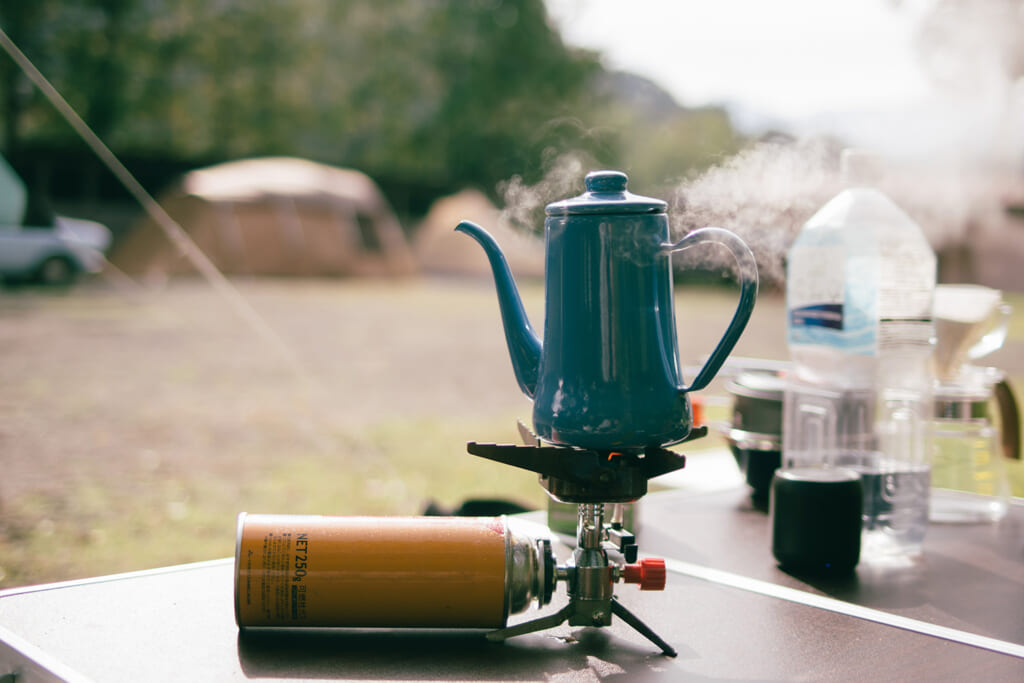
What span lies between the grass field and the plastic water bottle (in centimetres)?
28

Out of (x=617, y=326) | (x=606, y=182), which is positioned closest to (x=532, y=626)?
(x=617, y=326)

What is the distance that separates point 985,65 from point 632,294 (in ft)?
5.50

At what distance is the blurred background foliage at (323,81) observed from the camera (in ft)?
59.3

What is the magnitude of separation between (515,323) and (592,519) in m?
0.19

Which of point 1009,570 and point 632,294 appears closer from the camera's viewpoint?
point 632,294

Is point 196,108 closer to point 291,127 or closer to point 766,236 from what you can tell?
point 291,127

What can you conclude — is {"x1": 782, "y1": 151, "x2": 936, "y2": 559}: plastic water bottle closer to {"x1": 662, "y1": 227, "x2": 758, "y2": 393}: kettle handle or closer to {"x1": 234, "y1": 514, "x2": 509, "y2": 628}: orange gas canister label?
{"x1": 662, "y1": 227, "x2": 758, "y2": 393}: kettle handle

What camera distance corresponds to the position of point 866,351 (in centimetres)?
112

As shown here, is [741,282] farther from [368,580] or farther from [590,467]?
[368,580]

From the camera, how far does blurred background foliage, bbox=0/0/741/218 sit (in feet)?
59.3

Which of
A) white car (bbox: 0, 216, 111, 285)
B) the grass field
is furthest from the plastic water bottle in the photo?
white car (bbox: 0, 216, 111, 285)

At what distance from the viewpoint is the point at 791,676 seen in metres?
0.70

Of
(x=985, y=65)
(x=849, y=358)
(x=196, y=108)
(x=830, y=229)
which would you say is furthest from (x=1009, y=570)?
(x=196, y=108)

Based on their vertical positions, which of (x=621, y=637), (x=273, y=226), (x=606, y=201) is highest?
(x=273, y=226)
